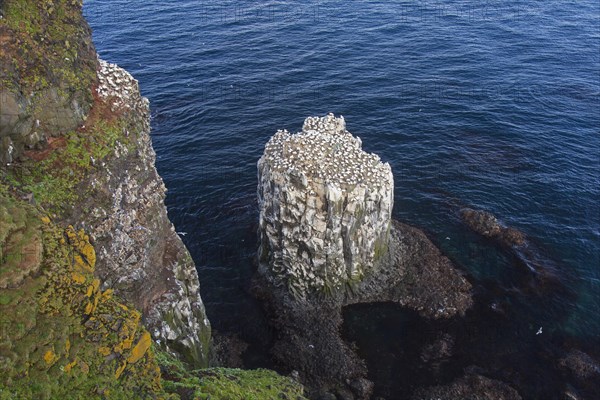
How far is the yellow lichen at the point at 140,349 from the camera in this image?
55.5 feet

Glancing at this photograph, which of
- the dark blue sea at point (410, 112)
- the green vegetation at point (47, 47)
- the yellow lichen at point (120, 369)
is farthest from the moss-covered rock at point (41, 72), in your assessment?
the dark blue sea at point (410, 112)

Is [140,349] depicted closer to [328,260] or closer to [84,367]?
[84,367]

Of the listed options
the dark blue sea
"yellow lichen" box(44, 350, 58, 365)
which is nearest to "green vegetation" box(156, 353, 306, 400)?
"yellow lichen" box(44, 350, 58, 365)

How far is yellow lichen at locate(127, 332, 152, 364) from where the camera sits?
16.9m

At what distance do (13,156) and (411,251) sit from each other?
32577mm

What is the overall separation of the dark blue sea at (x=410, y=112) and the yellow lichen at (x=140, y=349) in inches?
758

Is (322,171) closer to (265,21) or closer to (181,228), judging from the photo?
(181,228)

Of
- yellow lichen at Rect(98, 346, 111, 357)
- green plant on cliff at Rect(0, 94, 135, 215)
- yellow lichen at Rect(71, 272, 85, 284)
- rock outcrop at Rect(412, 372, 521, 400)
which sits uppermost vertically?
green plant on cliff at Rect(0, 94, 135, 215)

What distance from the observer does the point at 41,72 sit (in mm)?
21703

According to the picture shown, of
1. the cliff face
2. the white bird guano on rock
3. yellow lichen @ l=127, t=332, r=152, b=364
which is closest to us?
yellow lichen @ l=127, t=332, r=152, b=364

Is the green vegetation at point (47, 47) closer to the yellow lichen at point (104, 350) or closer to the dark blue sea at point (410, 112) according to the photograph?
the yellow lichen at point (104, 350)

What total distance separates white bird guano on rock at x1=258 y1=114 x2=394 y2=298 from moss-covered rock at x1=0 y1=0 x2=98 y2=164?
50.1 ft

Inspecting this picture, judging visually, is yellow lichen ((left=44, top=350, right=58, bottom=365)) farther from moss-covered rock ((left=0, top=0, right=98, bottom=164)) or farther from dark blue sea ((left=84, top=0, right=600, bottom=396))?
dark blue sea ((left=84, top=0, right=600, bottom=396))

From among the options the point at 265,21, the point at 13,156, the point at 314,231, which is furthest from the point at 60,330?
the point at 265,21
